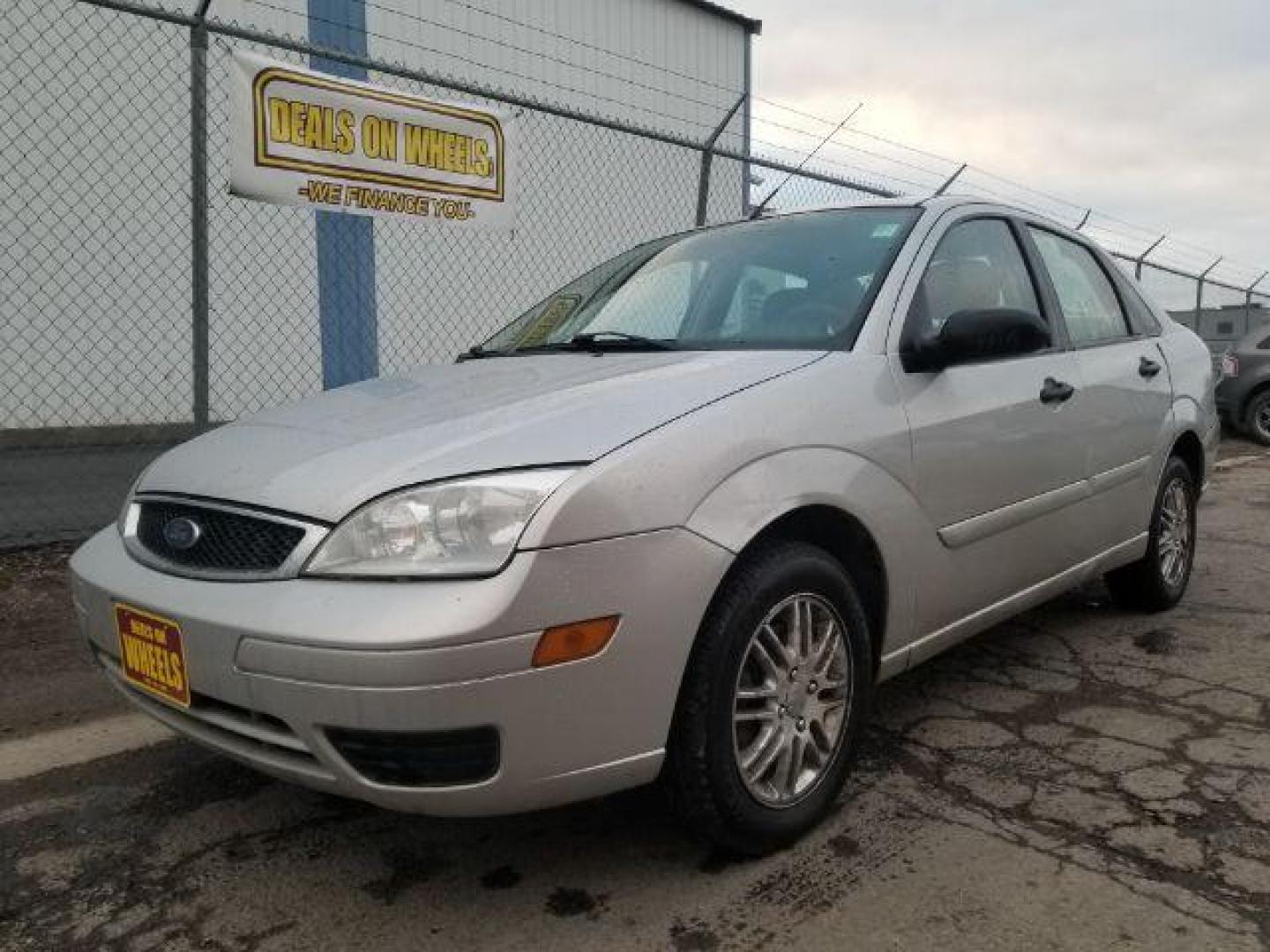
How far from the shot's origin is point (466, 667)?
1850 mm

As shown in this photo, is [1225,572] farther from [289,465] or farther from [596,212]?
[596,212]

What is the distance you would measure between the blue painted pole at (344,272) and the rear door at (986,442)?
3.65 m

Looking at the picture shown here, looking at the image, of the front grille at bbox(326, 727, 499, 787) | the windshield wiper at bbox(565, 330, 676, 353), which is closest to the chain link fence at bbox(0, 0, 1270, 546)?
the windshield wiper at bbox(565, 330, 676, 353)

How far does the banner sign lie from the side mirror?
3.39 m

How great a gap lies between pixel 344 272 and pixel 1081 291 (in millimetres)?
4402

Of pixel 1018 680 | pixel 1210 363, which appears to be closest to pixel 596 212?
pixel 1210 363

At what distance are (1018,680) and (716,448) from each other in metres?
1.93

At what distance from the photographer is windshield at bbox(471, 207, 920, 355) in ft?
9.31

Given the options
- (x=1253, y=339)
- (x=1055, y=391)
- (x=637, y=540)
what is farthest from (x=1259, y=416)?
(x=637, y=540)

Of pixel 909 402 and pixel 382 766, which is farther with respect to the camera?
pixel 909 402

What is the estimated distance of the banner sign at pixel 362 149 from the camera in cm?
483

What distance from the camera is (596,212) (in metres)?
11.7

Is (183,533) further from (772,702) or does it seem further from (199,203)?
(199,203)

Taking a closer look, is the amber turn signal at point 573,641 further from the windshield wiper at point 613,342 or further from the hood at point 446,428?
the windshield wiper at point 613,342
